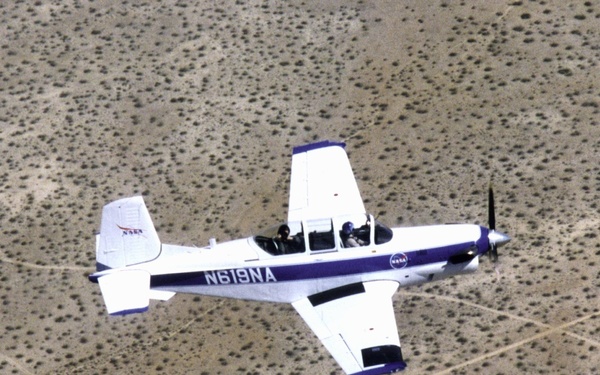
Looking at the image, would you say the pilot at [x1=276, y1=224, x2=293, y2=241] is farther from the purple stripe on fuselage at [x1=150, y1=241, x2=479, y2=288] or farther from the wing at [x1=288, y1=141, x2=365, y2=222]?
the wing at [x1=288, y1=141, x2=365, y2=222]

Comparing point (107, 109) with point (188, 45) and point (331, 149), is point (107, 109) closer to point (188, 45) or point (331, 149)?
point (188, 45)

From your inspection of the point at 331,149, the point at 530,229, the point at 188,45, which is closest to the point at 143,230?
the point at 331,149

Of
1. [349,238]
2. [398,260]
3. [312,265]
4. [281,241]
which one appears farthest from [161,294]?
[398,260]

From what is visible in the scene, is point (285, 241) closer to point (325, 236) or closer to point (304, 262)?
point (304, 262)

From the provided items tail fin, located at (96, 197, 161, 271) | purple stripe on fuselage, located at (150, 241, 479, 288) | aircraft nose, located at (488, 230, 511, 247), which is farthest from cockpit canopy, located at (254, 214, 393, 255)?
tail fin, located at (96, 197, 161, 271)

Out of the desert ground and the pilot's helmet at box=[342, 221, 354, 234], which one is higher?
the pilot's helmet at box=[342, 221, 354, 234]

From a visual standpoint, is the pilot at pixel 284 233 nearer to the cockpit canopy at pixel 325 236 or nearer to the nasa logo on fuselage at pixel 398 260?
the cockpit canopy at pixel 325 236

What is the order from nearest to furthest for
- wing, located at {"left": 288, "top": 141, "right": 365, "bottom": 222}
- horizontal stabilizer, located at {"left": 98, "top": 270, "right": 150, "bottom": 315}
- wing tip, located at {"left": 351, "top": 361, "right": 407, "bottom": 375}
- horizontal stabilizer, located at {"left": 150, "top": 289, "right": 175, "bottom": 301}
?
wing tip, located at {"left": 351, "top": 361, "right": 407, "bottom": 375} → horizontal stabilizer, located at {"left": 98, "top": 270, "right": 150, "bottom": 315} → horizontal stabilizer, located at {"left": 150, "top": 289, "right": 175, "bottom": 301} → wing, located at {"left": 288, "top": 141, "right": 365, "bottom": 222}
